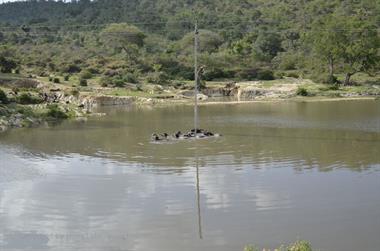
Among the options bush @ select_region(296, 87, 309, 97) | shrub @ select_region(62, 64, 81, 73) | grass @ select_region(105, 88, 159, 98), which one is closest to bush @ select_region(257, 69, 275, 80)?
bush @ select_region(296, 87, 309, 97)

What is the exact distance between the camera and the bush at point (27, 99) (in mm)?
58800

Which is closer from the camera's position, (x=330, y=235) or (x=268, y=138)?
(x=330, y=235)

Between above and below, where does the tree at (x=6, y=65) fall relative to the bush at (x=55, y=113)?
above

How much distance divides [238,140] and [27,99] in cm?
3219

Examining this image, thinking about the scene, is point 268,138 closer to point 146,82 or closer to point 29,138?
point 29,138

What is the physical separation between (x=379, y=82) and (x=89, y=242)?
264 ft

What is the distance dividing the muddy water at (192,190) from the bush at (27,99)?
19820 mm

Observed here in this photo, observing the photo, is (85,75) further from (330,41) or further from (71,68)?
(330,41)

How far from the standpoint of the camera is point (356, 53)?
3351 inches

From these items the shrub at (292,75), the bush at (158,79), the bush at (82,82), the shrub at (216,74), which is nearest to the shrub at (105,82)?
the bush at (82,82)

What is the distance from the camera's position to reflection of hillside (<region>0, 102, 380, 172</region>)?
27.4 m

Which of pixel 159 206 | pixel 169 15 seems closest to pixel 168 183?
pixel 159 206

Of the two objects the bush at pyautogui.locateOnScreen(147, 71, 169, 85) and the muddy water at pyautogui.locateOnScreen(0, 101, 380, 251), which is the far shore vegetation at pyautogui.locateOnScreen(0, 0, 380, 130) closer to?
the bush at pyautogui.locateOnScreen(147, 71, 169, 85)

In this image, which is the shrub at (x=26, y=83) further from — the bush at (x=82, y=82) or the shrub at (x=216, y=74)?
the shrub at (x=216, y=74)
